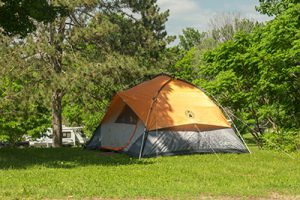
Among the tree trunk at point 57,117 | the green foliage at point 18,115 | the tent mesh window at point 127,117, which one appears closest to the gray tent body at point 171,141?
the tent mesh window at point 127,117

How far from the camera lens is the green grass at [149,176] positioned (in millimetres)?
7785

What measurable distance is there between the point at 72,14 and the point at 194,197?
1511 centimetres

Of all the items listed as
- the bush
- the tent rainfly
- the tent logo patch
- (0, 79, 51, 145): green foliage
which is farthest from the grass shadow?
(0, 79, 51, 145): green foliage

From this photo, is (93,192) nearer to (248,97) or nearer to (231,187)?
(231,187)

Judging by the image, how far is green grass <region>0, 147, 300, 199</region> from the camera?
7.79m

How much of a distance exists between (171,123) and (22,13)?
580 cm

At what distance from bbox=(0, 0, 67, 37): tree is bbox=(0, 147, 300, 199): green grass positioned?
395 cm

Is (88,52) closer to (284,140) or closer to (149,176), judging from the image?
(284,140)

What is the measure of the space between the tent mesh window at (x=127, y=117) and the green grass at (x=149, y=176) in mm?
1824

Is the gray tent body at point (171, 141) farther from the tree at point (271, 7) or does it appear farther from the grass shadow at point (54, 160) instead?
the tree at point (271, 7)

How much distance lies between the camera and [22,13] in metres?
12.8

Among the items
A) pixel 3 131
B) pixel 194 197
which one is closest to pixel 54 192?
pixel 194 197

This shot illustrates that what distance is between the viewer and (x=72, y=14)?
68.0ft

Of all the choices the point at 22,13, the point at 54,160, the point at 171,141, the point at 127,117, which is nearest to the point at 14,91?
the point at 127,117
